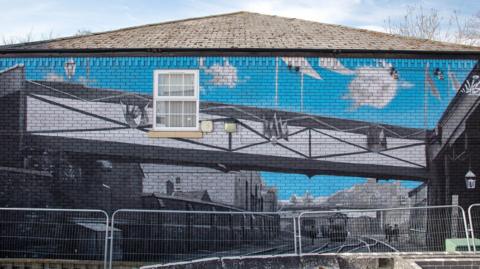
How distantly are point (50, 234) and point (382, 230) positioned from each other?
7101 mm

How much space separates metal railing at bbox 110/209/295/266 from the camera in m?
11.3

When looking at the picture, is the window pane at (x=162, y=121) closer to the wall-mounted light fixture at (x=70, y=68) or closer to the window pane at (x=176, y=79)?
the window pane at (x=176, y=79)

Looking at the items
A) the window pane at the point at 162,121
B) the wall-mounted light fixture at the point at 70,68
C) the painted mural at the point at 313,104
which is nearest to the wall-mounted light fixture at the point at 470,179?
the painted mural at the point at 313,104

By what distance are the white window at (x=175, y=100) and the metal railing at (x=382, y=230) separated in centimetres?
329

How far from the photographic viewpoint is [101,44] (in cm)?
1198

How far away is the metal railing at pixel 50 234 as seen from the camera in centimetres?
1139

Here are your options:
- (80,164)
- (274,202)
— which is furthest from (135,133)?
(274,202)

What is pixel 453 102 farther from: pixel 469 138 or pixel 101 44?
pixel 101 44

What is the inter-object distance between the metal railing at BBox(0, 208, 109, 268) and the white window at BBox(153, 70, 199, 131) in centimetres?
244

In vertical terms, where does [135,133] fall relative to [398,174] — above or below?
above

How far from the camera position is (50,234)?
11508 millimetres

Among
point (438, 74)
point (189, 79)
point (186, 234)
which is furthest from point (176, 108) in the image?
point (438, 74)

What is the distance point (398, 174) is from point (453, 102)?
197 centimetres

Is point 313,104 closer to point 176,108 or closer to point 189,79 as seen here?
point 189,79
